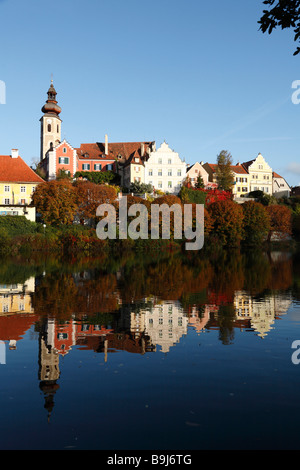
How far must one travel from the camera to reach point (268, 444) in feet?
19.4

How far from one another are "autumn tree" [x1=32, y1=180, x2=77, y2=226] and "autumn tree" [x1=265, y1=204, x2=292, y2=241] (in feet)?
134

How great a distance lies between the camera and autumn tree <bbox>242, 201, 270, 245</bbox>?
239 feet

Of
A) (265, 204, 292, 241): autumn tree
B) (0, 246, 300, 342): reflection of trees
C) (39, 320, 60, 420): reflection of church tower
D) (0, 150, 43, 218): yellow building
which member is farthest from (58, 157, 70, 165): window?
(39, 320, 60, 420): reflection of church tower

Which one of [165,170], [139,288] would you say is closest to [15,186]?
[165,170]

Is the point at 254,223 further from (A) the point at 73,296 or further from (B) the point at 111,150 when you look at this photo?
(A) the point at 73,296

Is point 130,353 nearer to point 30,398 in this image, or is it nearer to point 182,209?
point 30,398

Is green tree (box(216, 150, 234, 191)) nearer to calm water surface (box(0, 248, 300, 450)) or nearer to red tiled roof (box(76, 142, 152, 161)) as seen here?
red tiled roof (box(76, 142, 152, 161))

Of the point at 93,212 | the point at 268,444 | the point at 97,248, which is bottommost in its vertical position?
the point at 268,444

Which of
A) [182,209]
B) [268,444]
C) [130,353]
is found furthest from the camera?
[182,209]

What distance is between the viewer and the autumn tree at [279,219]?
3145 inches

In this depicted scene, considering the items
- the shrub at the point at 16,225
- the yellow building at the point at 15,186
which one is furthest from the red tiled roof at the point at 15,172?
the shrub at the point at 16,225

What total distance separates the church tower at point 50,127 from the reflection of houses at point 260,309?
3109 inches

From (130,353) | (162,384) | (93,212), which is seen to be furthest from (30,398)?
(93,212)

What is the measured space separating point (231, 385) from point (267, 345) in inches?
120
